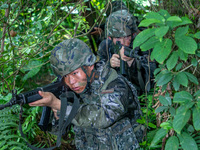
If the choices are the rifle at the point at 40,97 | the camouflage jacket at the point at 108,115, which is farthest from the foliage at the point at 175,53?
the rifle at the point at 40,97

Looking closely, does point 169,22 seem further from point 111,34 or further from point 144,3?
point 144,3

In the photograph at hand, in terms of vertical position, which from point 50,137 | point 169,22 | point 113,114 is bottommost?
point 50,137

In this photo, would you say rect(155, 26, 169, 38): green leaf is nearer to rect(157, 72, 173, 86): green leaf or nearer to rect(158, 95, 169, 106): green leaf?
rect(157, 72, 173, 86): green leaf

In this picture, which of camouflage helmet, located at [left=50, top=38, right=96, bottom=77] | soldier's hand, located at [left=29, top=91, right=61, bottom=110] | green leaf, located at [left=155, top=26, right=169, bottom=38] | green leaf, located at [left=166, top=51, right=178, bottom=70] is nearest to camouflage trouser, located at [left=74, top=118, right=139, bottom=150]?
soldier's hand, located at [left=29, top=91, right=61, bottom=110]

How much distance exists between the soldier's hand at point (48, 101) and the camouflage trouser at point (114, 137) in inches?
22.8

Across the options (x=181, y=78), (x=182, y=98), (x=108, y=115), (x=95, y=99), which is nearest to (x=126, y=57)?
(x=95, y=99)

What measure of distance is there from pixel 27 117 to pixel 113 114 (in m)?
1.87

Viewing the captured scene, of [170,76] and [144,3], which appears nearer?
[170,76]

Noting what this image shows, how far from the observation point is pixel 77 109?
2502mm

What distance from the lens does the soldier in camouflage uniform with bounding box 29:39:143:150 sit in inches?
96.2

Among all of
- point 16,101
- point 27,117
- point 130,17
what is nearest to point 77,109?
point 16,101

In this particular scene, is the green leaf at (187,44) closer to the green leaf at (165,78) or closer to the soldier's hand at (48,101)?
the green leaf at (165,78)

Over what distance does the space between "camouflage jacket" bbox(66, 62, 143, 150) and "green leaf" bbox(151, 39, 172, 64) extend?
1031 millimetres

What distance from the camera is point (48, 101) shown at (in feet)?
7.98
